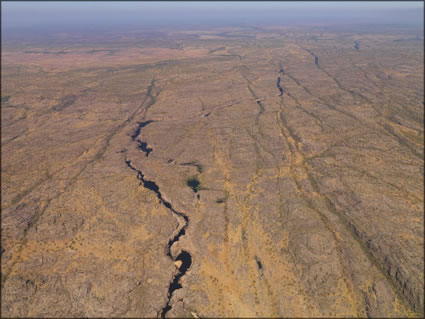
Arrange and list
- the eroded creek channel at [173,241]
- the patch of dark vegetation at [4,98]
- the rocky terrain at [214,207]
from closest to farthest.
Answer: the rocky terrain at [214,207]
the eroded creek channel at [173,241]
the patch of dark vegetation at [4,98]

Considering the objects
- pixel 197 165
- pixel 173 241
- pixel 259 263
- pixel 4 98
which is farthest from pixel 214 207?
pixel 4 98

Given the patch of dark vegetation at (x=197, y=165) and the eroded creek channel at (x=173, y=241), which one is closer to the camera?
the eroded creek channel at (x=173, y=241)

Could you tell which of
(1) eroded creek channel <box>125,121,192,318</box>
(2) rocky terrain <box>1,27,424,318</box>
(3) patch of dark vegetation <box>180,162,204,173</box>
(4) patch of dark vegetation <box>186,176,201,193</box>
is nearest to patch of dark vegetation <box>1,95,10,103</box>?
(2) rocky terrain <box>1,27,424,318</box>

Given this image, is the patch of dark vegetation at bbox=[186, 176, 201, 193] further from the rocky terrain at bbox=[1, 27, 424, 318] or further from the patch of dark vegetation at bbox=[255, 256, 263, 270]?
the patch of dark vegetation at bbox=[255, 256, 263, 270]

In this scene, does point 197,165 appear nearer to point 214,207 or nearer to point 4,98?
point 214,207

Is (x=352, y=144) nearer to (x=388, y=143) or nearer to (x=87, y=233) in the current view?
(x=388, y=143)

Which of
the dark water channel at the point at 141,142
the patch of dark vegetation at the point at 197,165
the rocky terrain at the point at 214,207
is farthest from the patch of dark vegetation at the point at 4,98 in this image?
the patch of dark vegetation at the point at 197,165

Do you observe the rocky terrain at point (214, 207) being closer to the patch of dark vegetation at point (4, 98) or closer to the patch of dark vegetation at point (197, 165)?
the patch of dark vegetation at point (197, 165)
